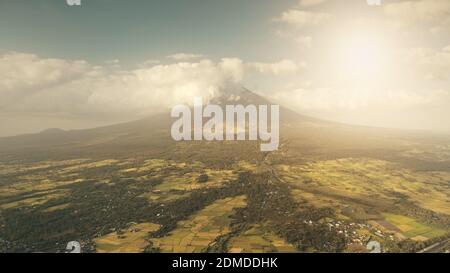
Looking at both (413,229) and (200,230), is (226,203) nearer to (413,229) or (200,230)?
(200,230)

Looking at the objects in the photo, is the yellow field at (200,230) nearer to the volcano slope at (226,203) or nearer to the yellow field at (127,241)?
the volcano slope at (226,203)

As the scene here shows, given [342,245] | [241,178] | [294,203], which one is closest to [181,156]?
[241,178]

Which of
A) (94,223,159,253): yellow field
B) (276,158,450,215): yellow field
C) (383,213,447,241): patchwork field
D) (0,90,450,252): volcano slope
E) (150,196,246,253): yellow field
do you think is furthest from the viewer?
(276,158,450,215): yellow field

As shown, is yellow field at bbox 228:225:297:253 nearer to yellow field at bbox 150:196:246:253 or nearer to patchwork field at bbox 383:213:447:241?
yellow field at bbox 150:196:246:253

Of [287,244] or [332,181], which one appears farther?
[332,181]

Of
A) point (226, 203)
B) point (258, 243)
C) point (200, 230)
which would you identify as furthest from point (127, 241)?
point (226, 203)

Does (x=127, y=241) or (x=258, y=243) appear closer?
(x=258, y=243)

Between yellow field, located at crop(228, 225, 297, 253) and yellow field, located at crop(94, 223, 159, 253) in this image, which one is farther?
yellow field, located at crop(94, 223, 159, 253)

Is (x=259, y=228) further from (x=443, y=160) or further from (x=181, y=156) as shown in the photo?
(x=443, y=160)

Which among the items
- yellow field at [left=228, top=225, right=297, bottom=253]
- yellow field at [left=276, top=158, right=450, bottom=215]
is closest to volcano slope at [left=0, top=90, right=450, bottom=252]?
yellow field at [left=228, top=225, right=297, bottom=253]
